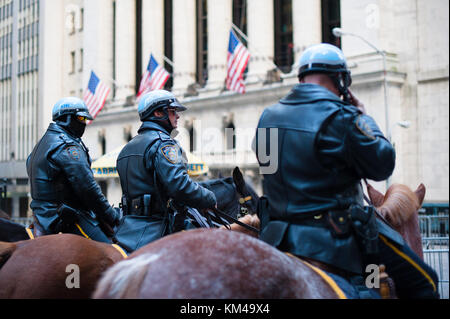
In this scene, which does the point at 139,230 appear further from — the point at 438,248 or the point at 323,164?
the point at 438,248

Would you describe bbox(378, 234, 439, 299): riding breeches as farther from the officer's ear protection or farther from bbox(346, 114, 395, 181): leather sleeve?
the officer's ear protection

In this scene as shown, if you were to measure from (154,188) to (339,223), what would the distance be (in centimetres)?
248

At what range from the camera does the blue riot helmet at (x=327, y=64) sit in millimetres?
3611

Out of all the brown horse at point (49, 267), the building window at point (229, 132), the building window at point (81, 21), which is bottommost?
the brown horse at point (49, 267)

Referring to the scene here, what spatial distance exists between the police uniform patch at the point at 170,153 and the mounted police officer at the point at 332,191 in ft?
5.85

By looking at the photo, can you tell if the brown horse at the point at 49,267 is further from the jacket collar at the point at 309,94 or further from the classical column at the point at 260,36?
the classical column at the point at 260,36

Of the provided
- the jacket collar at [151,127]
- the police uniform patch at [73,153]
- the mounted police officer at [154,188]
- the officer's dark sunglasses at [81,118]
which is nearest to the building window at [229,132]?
the officer's dark sunglasses at [81,118]

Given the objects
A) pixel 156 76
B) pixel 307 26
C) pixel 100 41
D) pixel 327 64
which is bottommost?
pixel 327 64

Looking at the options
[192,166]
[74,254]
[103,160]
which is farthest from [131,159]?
[103,160]

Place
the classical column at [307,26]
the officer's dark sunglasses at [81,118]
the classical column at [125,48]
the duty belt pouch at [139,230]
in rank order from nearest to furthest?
the duty belt pouch at [139,230] → the officer's dark sunglasses at [81,118] → the classical column at [307,26] → the classical column at [125,48]

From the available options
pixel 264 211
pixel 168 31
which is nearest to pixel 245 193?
pixel 264 211

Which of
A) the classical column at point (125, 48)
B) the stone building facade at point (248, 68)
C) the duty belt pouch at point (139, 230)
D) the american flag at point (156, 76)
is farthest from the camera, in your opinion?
the classical column at point (125, 48)

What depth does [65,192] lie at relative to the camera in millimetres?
6035
